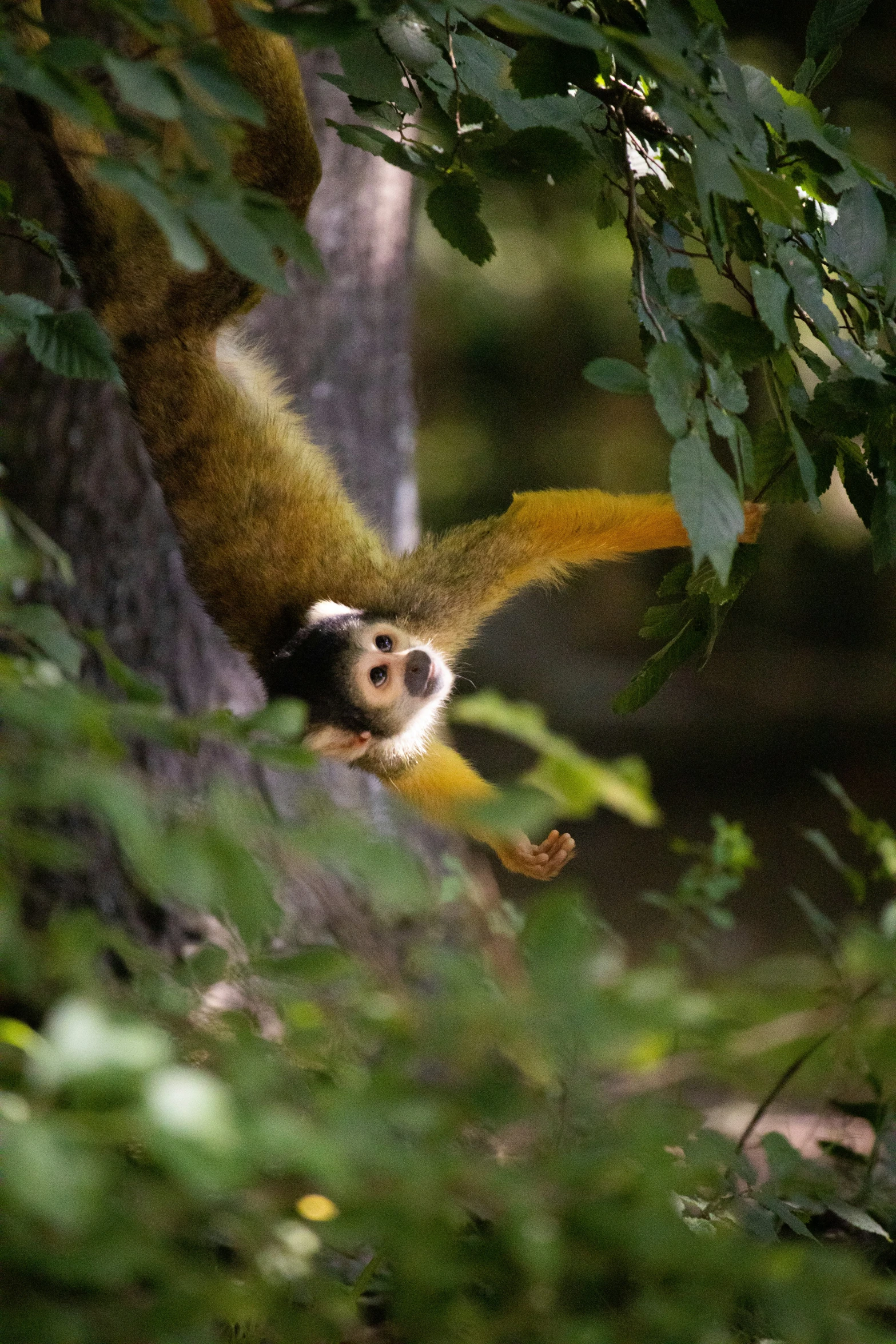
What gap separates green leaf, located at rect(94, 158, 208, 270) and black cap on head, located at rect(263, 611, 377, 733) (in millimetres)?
1741

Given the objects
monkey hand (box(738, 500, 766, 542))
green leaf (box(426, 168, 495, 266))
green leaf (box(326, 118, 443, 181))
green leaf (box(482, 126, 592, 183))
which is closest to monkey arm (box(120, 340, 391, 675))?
monkey hand (box(738, 500, 766, 542))

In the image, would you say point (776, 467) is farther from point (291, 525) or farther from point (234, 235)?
point (291, 525)

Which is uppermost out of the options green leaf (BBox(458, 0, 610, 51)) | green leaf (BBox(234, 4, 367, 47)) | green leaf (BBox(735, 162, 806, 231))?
green leaf (BBox(458, 0, 610, 51))

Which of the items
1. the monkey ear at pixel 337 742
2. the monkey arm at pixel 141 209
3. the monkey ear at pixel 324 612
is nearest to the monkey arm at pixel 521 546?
the monkey ear at pixel 324 612

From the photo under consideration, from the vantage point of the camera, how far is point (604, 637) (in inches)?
398

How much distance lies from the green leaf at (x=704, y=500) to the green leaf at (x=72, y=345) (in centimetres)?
69

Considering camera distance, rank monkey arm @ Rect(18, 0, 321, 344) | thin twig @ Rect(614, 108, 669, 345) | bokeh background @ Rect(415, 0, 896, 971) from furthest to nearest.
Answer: bokeh background @ Rect(415, 0, 896, 971) < monkey arm @ Rect(18, 0, 321, 344) < thin twig @ Rect(614, 108, 669, 345)

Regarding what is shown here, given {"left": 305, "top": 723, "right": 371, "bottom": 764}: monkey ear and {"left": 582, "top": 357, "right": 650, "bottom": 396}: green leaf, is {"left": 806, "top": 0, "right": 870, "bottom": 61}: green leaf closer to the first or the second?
{"left": 582, "top": 357, "right": 650, "bottom": 396}: green leaf

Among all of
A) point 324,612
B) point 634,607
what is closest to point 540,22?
point 324,612

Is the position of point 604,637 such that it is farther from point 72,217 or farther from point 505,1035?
point 505,1035

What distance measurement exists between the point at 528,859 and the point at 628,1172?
1.93 m

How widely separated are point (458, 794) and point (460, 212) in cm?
165

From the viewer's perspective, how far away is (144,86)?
90 centimetres

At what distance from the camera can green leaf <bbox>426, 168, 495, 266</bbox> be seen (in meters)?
1.60
